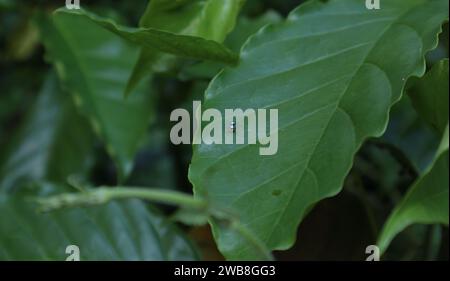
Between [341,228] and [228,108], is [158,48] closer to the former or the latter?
[228,108]

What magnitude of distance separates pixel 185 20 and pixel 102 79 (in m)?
0.47

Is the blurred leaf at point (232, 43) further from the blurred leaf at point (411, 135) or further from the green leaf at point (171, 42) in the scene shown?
the blurred leaf at point (411, 135)

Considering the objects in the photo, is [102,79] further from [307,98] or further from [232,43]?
[307,98]

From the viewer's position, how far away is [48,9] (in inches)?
54.1

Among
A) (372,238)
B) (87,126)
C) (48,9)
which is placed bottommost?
(372,238)

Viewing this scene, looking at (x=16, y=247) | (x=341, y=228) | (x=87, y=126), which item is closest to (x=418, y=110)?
(x=341, y=228)

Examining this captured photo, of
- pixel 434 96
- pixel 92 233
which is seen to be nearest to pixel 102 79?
pixel 92 233

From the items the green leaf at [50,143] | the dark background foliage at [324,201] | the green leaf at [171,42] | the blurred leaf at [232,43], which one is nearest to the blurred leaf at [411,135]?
the dark background foliage at [324,201]

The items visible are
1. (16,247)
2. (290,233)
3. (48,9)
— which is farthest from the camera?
(48,9)

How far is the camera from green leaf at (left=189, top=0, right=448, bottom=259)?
2.11 ft

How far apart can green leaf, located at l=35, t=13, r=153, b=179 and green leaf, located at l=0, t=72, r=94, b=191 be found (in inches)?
7.2

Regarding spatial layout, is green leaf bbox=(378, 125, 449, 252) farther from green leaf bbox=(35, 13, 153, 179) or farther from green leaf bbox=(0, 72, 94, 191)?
green leaf bbox=(0, 72, 94, 191)

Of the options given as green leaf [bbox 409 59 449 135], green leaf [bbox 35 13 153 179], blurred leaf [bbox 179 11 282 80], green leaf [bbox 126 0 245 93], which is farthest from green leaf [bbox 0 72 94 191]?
green leaf [bbox 409 59 449 135]
